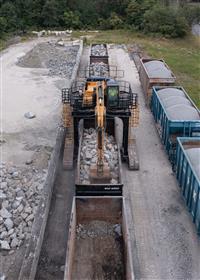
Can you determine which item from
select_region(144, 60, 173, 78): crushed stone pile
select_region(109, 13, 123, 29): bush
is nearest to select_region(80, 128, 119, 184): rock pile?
select_region(144, 60, 173, 78): crushed stone pile

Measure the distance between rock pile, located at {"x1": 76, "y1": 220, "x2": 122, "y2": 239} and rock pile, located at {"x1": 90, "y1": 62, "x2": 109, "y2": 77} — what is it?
53.8 feet

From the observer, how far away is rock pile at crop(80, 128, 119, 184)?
46.1ft

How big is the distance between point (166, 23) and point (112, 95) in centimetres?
3102

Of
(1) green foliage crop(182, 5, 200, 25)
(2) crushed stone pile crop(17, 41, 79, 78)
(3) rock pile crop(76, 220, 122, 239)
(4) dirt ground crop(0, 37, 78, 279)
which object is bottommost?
(3) rock pile crop(76, 220, 122, 239)

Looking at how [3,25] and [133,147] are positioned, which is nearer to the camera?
[133,147]

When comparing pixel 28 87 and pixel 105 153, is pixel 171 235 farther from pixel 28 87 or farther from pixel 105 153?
pixel 28 87

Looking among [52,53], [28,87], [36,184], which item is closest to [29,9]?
[52,53]

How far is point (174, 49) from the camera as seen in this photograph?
3850 centimetres

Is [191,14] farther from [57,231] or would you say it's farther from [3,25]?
[57,231]

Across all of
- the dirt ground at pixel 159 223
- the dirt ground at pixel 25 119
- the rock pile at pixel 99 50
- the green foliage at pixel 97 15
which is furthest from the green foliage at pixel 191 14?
the dirt ground at pixel 159 223

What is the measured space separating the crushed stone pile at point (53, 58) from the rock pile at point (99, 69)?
5.68 feet

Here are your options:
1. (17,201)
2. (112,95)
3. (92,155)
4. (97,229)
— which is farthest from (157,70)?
(97,229)

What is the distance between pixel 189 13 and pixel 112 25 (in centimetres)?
936

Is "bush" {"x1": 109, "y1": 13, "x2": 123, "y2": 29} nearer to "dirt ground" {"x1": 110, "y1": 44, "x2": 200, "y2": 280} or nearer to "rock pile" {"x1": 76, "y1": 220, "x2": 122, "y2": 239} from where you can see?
"dirt ground" {"x1": 110, "y1": 44, "x2": 200, "y2": 280}
